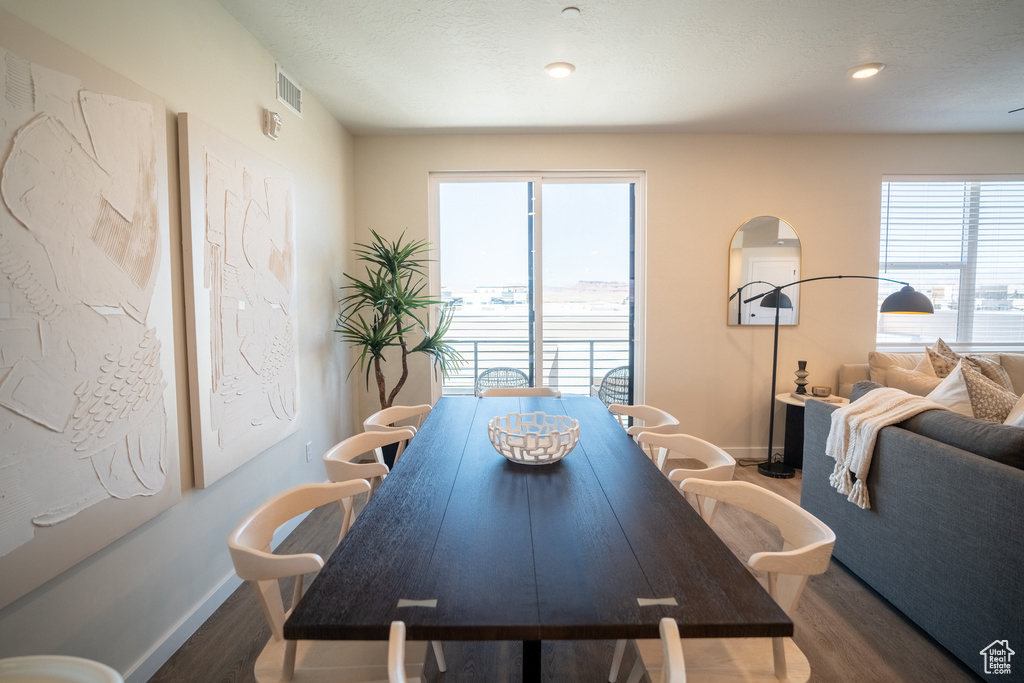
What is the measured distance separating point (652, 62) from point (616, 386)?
8.10 feet

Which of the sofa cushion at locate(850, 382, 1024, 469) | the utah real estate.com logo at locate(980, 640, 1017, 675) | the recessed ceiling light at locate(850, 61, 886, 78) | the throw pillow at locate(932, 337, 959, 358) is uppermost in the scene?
the recessed ceiling light at locate(850, 61, 886, 78)

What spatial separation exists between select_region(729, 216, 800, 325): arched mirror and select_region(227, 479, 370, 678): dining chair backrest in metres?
3.60

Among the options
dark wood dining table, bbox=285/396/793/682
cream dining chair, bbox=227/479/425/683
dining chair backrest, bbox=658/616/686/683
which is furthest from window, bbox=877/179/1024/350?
cream dining chair, bbox=227/479/425/683

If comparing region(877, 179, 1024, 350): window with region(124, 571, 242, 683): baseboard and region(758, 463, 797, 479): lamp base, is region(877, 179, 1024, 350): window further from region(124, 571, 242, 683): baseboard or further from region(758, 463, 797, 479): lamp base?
region(124, 571, 242, 683): baseboard

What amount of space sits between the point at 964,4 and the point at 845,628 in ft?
9.05

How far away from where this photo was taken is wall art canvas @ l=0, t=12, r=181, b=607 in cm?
129

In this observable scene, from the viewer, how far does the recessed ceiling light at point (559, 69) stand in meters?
2.80

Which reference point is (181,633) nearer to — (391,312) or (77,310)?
(77,310)

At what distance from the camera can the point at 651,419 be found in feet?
7.96

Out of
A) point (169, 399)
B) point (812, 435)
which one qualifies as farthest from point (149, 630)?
point (812, 435)

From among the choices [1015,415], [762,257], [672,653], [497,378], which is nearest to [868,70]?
[762,257]

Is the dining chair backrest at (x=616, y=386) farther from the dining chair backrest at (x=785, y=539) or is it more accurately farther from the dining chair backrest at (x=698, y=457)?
the dining chair backrest at (x=785, y=539)

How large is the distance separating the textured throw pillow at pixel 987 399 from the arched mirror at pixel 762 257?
183cm

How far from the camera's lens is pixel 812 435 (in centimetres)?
267
